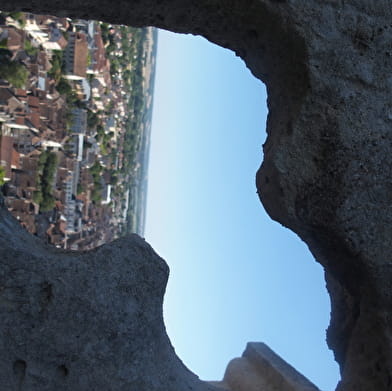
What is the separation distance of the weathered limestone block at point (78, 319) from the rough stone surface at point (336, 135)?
1.05 meters

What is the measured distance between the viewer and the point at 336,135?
9.09 ft

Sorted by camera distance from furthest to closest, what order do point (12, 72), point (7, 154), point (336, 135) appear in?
1. point (12, 72)
2. point (7, 154)
3. point (336, 135)

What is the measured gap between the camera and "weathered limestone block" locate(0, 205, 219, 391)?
2471 mm

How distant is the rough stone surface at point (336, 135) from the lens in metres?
2.76

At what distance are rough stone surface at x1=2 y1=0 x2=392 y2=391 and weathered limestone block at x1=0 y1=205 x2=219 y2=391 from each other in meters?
1.05

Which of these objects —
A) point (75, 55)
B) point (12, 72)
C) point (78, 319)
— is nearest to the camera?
point (78, 319)

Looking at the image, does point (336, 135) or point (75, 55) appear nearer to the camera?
point (336, 135)

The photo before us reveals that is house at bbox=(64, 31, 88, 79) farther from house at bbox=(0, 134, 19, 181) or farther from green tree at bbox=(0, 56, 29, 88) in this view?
house at bbox=(0, 134, 19, 181)

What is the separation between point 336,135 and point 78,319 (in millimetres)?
1836

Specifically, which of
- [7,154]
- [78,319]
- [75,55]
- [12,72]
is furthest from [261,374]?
[75,55]

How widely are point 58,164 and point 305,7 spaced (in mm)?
33927

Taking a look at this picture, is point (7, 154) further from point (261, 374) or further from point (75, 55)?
point (261, 374)

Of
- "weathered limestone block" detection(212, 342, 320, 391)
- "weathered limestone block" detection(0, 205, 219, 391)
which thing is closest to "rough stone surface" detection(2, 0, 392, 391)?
"weathered limestone block" detection(212, 342, 320, 391)

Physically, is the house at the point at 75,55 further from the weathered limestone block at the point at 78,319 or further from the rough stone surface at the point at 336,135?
the weathered limestone block at the point at 78,319
